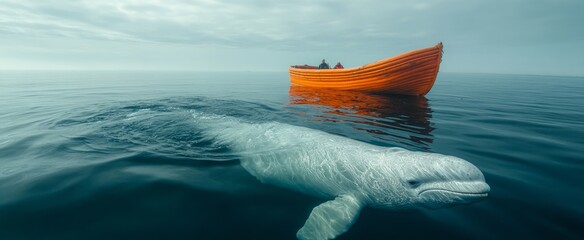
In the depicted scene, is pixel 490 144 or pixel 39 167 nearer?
pixel 39 167

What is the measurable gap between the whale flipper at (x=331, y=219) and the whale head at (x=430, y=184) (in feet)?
1.74

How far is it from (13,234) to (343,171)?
5533mm

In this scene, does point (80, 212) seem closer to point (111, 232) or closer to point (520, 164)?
point (111, 232)

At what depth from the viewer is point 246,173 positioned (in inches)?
245

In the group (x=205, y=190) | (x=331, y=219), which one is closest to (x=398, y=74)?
(x=331, y=219)

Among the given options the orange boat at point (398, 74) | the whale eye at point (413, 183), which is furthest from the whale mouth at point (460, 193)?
Answer: the orange boat at point (398, 74)

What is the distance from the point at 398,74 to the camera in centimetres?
1962

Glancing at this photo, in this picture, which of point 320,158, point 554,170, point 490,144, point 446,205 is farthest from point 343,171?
point 490,144

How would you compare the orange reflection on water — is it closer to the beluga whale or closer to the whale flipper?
the beluga whale

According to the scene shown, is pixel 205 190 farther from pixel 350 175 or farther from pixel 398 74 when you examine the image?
pixel 398 74

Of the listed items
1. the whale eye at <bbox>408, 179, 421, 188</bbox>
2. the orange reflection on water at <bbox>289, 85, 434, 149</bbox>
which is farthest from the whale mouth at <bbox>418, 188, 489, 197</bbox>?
the orange reflection on water at <bbox>289, 85, 434, 149</bbox>

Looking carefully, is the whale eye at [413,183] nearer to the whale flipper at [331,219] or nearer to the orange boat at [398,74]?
the whale flipper at [331,219]

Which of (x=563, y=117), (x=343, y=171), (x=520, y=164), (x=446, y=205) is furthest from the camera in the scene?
(x=563, y=117)

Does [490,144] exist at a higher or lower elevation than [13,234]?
higher
